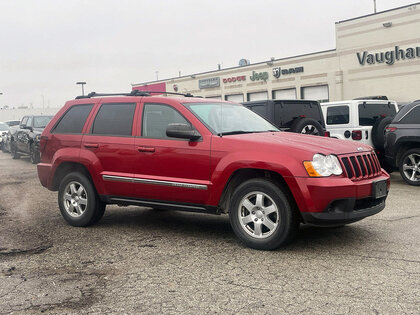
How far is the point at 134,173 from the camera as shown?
6.46 m

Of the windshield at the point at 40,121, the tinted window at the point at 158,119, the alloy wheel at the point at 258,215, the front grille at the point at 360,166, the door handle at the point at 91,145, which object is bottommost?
the alloy wheel at the point at 258,215

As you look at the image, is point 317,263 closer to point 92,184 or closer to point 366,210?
point 366,210

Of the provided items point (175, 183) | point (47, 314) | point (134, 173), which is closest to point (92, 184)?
point (134, 173)

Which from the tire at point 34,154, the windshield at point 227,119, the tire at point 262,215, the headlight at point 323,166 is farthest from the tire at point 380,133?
the tire at point 34,154

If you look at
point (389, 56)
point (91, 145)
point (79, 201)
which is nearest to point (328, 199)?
point (91, 145)

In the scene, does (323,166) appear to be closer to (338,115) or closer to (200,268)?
(200,268)

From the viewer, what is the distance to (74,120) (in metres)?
7.29

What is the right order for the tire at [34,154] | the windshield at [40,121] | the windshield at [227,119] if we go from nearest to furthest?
the windshield at [227,119] < the tire at [34,154] < the windshield at [40,121]

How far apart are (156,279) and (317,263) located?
160cm

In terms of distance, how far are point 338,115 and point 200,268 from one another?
28.2ft

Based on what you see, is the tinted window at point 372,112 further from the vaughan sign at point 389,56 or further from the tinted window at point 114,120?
the vaughan sign at point 389,56

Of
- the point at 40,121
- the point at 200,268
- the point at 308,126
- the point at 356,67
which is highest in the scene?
the point at 356,67

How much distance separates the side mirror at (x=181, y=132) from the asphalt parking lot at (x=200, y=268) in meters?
1.26

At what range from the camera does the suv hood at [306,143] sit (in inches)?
214
